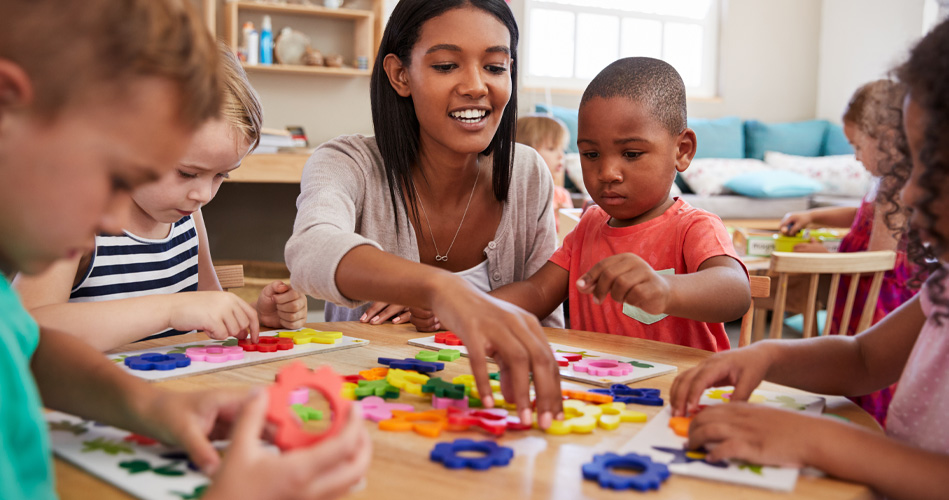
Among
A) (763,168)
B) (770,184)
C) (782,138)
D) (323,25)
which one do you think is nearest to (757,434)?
(323,25)

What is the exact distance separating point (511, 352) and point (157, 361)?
0.51 meters

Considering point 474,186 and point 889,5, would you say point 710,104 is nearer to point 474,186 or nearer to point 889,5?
point 889,5

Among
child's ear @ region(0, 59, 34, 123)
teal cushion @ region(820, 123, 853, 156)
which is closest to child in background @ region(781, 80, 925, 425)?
child's ear @ region(0, 59, 34, 123)

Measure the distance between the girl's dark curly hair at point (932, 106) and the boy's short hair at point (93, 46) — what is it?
0.66 meters

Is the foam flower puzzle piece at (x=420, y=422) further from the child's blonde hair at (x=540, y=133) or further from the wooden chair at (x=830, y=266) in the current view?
the child's blonde hair at (x=540, y=133)

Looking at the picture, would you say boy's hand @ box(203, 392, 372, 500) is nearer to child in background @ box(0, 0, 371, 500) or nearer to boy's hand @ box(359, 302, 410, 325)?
child in background @ box(0, 0, 371, 500)

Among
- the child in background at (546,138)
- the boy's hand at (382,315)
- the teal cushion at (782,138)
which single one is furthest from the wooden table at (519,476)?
the teal cushion at (782,138)

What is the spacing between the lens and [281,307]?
1.31 m

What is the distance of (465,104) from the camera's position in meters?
1.54

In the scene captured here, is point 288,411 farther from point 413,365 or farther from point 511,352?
point 413,365

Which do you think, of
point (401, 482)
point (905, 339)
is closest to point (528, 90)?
point (905, 339)

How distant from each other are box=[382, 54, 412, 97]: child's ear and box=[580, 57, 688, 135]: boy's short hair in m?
0.37

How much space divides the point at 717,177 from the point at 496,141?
3.77m

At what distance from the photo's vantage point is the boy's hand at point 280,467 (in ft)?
1.55
